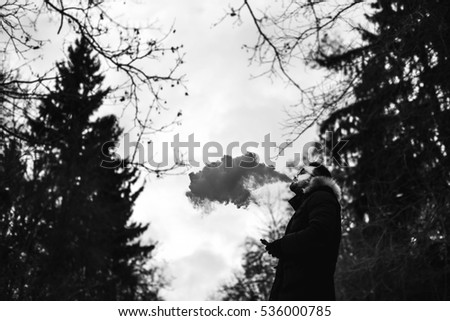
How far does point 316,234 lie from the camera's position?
4.18 meters

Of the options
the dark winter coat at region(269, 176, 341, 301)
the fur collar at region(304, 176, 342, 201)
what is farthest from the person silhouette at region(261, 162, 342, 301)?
the fur collar at region(304, 176, 342, 201)

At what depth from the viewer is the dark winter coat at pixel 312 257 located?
13.7 feet

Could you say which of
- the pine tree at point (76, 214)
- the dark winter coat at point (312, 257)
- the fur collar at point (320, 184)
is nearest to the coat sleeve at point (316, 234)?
the dark winter coat at point (312, 257)

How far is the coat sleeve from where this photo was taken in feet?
13.7

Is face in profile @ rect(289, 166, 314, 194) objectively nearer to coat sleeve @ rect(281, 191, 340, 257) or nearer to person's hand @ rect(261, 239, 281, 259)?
coat sleeve @ rect(281, 191, 340, 257)

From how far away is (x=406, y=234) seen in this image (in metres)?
11.0

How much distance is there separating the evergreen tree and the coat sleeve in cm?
411

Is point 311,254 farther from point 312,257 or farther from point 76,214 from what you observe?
point 76,214

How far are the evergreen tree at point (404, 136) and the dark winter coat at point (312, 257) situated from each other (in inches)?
163

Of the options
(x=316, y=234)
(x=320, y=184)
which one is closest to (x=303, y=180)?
(x=320, y=184)

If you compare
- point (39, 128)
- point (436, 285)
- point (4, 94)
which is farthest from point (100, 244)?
point (4, 94)

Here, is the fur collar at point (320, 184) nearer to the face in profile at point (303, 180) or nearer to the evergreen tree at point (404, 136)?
the face in profile at point (303, 180)

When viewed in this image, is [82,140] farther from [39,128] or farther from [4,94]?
[4,94]

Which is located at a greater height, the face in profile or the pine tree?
the pine tree
